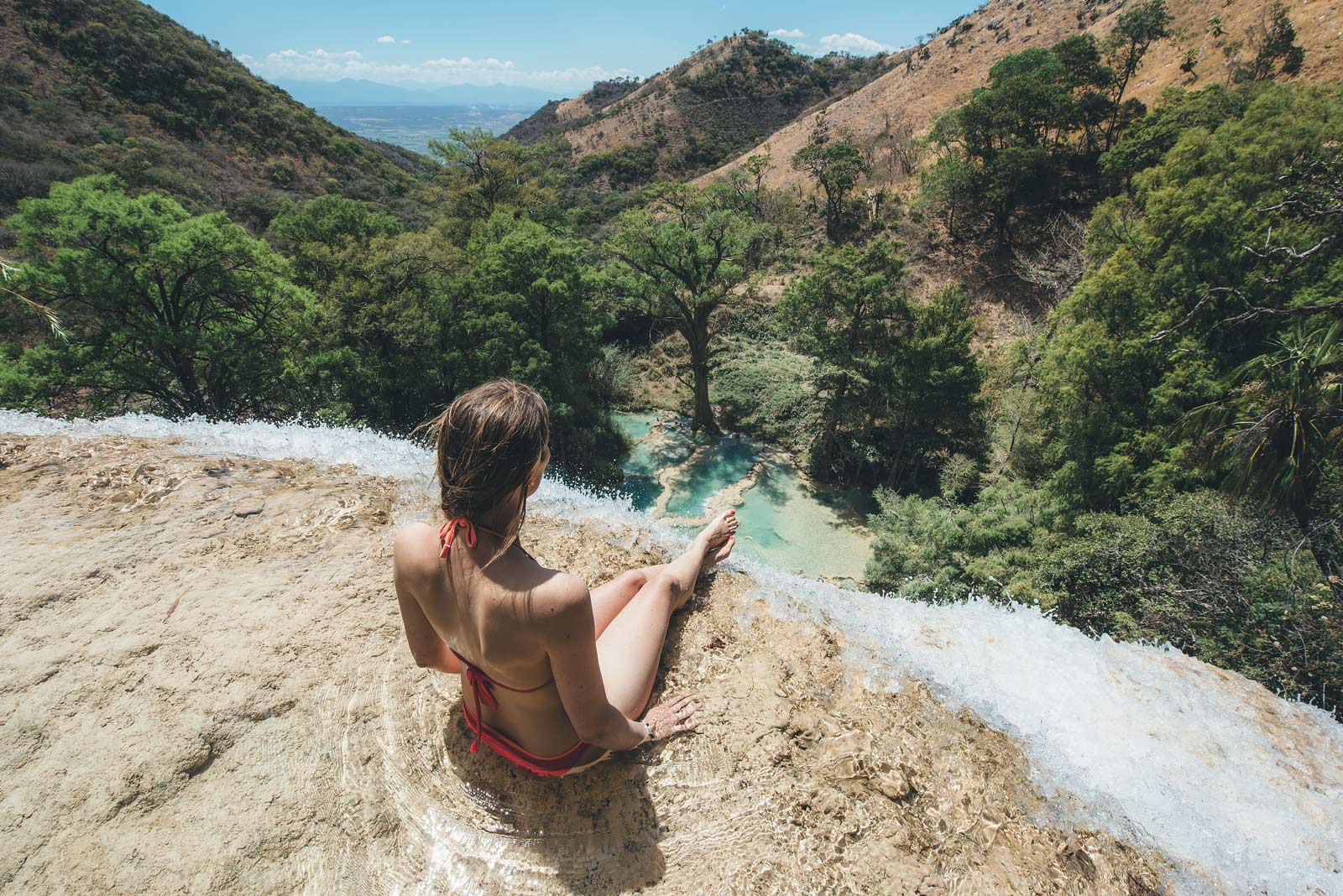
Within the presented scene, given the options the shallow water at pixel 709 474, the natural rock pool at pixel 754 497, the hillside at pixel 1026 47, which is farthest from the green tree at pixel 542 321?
the hillside at pixel 1026 47

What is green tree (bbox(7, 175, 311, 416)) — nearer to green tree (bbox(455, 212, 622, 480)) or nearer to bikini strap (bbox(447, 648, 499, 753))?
green tree (bbox(455, 212, 622, 480))

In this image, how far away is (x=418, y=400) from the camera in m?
18.9

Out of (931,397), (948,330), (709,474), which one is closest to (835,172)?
(948,330)

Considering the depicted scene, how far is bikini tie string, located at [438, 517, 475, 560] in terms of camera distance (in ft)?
6.41

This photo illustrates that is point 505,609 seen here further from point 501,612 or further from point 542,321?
point 542,321

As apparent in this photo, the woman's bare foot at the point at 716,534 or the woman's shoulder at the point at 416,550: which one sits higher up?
the woman's shoulder at the point at 416,550

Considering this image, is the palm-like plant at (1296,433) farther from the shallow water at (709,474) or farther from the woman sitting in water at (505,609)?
the shallow water at (709,474)

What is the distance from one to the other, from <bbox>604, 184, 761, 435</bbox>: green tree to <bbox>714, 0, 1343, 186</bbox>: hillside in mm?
21613

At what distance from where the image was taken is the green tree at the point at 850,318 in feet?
53.1

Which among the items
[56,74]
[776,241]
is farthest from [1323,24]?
[56,74]

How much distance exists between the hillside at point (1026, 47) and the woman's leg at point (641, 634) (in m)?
30.9

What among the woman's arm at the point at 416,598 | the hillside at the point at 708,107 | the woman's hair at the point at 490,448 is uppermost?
the hillside at the point at 708,107

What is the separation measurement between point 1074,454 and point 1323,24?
24.3 meters

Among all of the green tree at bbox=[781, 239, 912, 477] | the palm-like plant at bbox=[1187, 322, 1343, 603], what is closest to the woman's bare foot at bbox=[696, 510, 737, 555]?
the palm-like plant at bbox=[1187, 322, 1343, 603]
